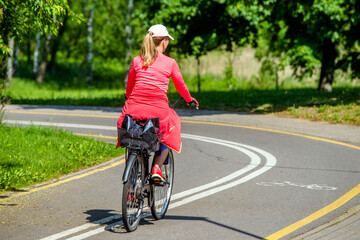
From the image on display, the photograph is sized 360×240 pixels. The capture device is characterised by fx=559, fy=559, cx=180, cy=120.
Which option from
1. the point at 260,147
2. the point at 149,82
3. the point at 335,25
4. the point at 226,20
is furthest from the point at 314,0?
the point at 149,82

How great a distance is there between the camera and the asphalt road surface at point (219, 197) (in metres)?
5.84

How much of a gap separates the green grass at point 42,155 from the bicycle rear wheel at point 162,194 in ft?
7.86

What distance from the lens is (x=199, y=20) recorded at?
20.8 meters

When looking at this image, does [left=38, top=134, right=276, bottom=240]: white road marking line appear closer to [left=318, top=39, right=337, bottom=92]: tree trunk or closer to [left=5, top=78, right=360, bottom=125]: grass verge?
[left=5, top=78, right=360, bottom=125]: grass verge

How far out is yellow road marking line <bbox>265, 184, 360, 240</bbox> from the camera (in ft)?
18.7

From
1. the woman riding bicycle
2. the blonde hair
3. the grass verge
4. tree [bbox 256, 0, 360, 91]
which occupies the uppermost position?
tree [bbox 256, 0, 360, 91]

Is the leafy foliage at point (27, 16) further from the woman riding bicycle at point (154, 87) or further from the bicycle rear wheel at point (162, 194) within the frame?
the bicycle rear wheel at point (162, 194)

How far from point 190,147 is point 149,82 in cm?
572

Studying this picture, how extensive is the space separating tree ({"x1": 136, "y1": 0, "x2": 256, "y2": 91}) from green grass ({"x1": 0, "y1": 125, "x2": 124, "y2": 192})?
9289mm

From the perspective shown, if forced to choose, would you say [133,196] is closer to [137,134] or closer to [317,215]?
[137,134]

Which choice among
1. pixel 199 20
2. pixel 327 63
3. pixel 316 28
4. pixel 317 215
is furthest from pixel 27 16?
pixel 327 63

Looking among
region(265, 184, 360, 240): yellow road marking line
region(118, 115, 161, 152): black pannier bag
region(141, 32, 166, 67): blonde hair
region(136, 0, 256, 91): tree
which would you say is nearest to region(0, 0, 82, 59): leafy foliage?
region(141, 32, 166, 67): blonde hair

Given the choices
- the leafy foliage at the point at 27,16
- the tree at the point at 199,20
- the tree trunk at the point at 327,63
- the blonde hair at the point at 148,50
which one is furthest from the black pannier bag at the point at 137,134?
the tree trunk at the point at 327,63

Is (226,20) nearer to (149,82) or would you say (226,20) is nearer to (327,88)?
(327,88)
